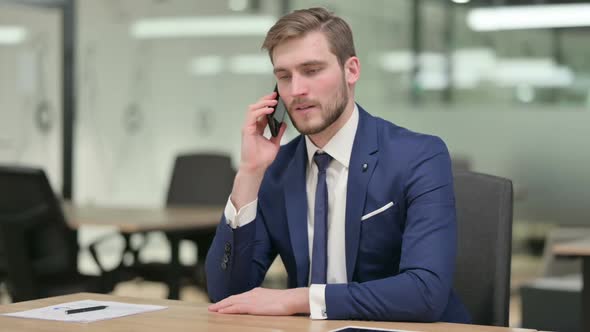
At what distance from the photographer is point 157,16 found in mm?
8094

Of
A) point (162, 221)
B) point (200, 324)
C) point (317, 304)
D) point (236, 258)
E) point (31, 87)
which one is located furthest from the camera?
point (31, 87)

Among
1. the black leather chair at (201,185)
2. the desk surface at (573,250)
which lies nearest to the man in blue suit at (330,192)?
the desk surface at (573,250)

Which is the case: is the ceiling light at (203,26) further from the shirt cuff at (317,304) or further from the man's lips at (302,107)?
the shirt cuff at (317,304)

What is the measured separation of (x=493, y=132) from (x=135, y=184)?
310cm

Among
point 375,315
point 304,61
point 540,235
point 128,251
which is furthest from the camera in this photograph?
point 540,235

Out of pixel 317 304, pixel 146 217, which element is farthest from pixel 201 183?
pixel 317 304

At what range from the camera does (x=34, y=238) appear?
16.0 feet

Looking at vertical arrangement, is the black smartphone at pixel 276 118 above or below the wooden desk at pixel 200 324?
above

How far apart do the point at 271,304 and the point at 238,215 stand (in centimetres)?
35

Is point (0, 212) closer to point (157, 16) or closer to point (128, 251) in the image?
point (128, 251)

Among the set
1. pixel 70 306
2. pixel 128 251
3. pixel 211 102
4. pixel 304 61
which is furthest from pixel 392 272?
pixel 211 102

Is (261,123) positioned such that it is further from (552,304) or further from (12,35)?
(12,35)

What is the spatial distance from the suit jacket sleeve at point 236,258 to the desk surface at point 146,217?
7.15 feet

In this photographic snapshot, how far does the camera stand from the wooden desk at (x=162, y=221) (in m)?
4.77
